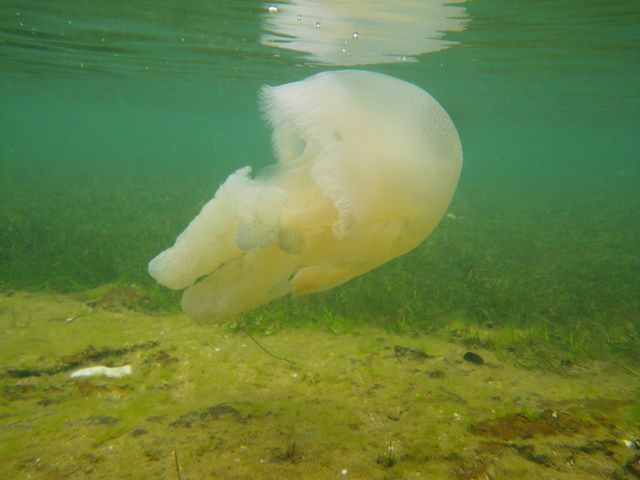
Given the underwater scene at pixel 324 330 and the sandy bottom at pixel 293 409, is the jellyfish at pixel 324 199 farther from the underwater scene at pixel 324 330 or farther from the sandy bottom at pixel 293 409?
the sandy bottom at pixel 293 409

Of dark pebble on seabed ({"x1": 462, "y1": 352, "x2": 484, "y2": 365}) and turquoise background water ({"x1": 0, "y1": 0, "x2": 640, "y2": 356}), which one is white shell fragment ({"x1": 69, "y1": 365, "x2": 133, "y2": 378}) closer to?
turquoise background water ({"x1": 0, "y1": 0, "x2": 640, "y2": 356})

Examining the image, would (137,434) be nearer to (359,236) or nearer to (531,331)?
(359,236)

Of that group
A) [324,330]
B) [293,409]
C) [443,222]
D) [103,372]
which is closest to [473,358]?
[324,330]

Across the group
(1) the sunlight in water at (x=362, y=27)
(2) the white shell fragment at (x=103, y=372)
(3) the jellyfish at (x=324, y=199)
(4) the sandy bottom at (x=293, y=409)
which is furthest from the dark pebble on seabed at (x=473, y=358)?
(1) the sunlight in water at (x=362, y=27)

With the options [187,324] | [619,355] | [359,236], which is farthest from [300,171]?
[619,355]

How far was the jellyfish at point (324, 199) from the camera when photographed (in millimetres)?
2320

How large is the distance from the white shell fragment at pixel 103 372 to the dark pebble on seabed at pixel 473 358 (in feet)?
10.2

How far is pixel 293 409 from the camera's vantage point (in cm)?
296

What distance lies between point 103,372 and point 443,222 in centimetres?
1120

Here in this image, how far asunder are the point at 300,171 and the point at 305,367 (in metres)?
1.93

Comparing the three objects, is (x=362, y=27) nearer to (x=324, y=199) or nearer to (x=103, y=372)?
(x=324, y=199)

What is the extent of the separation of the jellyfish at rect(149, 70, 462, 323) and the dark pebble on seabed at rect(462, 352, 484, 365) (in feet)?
6.14

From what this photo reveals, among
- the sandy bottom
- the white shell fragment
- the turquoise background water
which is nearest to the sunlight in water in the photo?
the turquoise background water

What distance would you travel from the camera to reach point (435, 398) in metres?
3.13
